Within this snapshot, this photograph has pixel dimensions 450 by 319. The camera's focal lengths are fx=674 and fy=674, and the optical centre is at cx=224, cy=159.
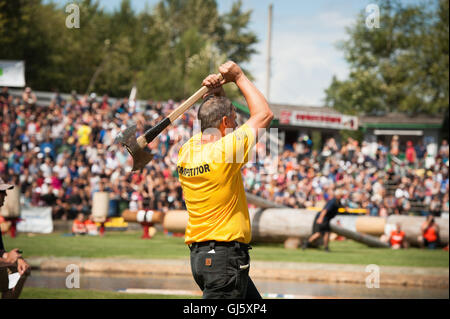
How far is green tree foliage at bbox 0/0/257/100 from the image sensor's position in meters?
47.8

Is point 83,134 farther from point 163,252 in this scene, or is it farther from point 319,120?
point 319,120

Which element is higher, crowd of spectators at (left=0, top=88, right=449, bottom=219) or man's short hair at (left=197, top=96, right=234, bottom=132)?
man's short hair at (left=197, top=96, right=234, bottom=132)

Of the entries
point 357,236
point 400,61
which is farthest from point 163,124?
point 400,61

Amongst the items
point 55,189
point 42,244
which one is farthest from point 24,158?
point 42,244

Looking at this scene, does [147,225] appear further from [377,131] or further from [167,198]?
[377,131]

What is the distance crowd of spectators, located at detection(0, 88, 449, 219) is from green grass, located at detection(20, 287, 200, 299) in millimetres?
14229

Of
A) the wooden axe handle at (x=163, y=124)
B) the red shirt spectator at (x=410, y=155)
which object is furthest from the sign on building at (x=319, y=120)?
the wooden axe handle at (x=163, y=124)

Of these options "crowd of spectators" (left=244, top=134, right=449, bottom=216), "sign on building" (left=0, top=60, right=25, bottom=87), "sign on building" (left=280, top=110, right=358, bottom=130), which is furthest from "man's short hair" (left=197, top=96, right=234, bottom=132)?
"sign on building" (left=280, top=110, right=358, bottom=130)

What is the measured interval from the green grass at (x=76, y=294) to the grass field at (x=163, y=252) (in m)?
4.07

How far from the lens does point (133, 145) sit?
513 cm

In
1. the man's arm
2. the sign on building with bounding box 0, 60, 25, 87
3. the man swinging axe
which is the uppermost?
the sign on building with bounding box 0, 60, 25, 87

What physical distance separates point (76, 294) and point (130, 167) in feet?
54.6

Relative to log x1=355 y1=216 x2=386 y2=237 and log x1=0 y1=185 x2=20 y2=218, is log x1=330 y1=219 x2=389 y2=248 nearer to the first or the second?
log x1=355 y1=216 x2=386 y2=237

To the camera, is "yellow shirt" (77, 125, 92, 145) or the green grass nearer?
the green grass
